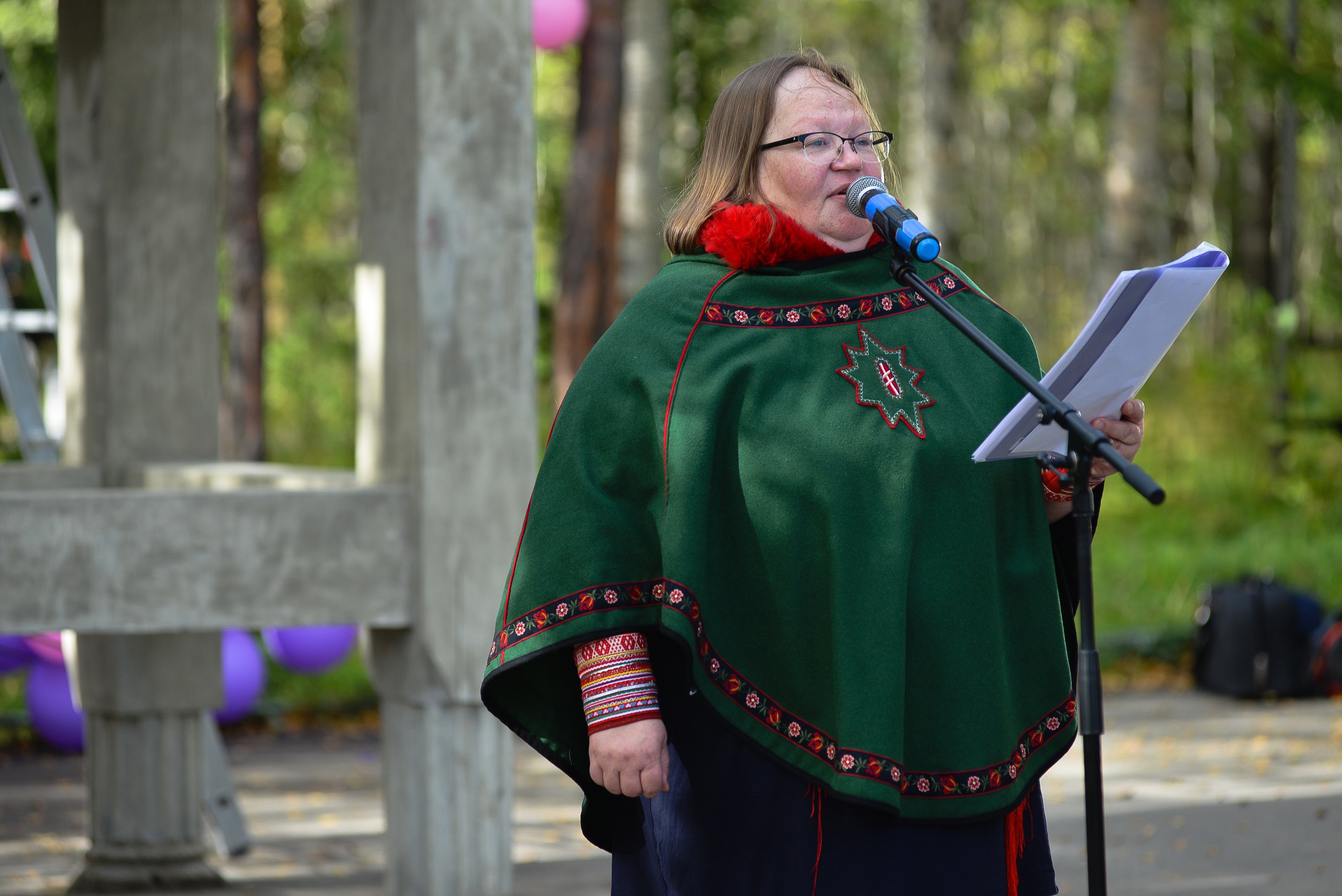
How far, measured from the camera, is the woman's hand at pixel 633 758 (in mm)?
2586

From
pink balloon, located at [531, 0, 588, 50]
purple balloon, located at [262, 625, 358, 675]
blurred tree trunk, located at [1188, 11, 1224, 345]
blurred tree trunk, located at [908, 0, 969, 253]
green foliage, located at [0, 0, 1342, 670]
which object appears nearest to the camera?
purple balloon, located at [262, 625, 358, 675]

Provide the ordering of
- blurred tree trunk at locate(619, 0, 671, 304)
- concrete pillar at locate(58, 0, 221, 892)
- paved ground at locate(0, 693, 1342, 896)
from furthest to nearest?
1. blurred tree trunk at locate(619, 0, 671, 304)
2. paved ground at locate(0, 693, 1342, 896)
3. concrete pillar at locate(58, 0, 221, 892)

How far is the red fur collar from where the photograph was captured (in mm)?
2770

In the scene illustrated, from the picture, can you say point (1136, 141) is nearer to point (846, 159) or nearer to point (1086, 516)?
point (846, 159)

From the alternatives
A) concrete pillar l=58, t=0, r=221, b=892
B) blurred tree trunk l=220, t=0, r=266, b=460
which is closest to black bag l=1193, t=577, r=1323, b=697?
concrete pillar l=58, t=0, r=221, b=892

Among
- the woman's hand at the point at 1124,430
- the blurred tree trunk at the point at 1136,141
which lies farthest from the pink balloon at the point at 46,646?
the blurred tree trunk at the point at 1136,141

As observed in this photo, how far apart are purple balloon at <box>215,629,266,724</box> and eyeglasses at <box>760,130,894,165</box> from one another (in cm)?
548

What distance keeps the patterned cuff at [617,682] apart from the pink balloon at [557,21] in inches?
321

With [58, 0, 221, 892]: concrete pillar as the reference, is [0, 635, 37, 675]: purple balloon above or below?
below

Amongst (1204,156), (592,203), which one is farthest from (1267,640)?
(1204,156)

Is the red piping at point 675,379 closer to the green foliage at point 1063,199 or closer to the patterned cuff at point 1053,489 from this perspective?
the patterned cuff at point 1053,489

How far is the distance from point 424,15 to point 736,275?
72.3 inches

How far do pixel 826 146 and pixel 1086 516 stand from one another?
0.76m

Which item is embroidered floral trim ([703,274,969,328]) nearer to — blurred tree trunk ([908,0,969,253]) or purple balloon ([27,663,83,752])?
purple balloon ([27,663,83,752])
